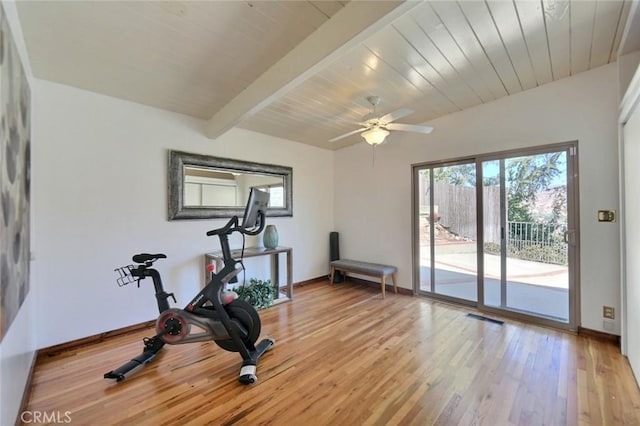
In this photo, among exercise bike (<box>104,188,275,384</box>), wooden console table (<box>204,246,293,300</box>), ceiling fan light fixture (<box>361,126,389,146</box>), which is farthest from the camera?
wooden console table (<box>204,246,293,300</box>)

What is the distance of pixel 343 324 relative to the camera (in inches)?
124

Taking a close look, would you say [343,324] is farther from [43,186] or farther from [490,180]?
[43,186]

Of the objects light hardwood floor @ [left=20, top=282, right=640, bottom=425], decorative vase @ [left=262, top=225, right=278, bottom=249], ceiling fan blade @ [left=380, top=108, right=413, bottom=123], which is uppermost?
ceiling fan blade @ [left=380, top=108, right=413, bottom=123]

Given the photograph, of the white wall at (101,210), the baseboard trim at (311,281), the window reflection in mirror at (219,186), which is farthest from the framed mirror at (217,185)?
the baseboard trim at (311,281)

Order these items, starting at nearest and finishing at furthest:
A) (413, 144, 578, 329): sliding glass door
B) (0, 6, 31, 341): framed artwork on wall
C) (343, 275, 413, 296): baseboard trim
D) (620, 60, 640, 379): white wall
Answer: (0, 6, 31, 341): framed artwork on wall
(620, 60, 640, 379): white wall
(413, 144, 578, 329): sliding glass door
(343, 275, 413, 296): baseboard trim

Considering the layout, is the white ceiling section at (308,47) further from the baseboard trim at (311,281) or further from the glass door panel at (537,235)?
the baseboard trim at (311,281)

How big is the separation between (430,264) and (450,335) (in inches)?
54.7

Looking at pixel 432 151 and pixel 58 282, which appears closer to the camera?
pixel 58 282

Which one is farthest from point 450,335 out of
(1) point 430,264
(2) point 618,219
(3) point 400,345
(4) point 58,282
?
(4) point 58,282

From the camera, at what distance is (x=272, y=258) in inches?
170

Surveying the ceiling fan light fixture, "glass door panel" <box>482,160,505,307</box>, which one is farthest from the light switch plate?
the ceiling fan light fixture

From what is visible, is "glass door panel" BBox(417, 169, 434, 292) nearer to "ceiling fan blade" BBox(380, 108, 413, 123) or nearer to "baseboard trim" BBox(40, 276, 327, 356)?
"ceiling fan blade" BBox(380, 108, 413, 123)

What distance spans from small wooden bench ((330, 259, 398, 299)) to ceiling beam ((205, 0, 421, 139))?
111 inches

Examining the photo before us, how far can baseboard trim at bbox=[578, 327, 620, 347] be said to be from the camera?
8.70 feet
